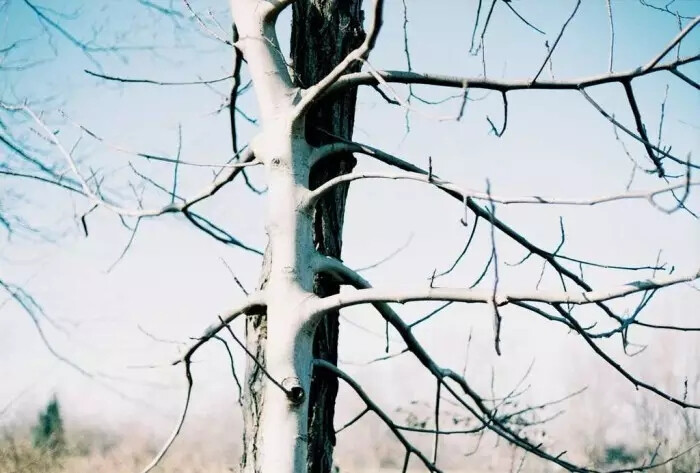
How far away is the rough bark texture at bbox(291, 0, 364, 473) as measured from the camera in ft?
8.63

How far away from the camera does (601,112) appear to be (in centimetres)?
219

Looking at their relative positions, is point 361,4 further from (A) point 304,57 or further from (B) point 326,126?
(B) point 326,126

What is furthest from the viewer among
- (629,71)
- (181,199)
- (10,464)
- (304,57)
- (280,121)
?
(10,464)

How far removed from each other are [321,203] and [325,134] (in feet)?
0.94

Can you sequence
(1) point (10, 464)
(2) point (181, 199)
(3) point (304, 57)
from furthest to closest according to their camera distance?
(1) point (10, 464) < (3) point (304, 57) < (2) point (181, 199)

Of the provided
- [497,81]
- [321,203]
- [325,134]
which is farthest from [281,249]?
[497,81]

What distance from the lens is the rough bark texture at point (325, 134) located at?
2629 mm

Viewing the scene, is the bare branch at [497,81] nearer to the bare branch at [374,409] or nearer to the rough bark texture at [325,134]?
the rough bark texture at [325,134]

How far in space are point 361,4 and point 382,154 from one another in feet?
2.81

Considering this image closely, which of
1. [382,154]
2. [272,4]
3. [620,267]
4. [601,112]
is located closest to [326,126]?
[382,154]

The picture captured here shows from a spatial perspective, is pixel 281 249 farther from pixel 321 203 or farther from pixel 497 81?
pixel 497 81

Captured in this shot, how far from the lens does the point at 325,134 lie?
9.14 ft

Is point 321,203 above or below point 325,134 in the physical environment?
below

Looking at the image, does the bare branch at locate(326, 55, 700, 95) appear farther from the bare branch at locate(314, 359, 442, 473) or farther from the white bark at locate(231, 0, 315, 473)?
the bare branch at locate(314, 359, 442, 473)
